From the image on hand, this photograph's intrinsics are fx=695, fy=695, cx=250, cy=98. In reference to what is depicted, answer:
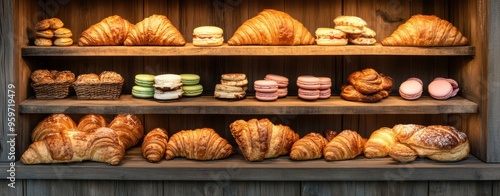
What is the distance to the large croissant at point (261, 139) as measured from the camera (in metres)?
Result: 4.00

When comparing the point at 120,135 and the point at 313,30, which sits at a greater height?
the point at 313,30

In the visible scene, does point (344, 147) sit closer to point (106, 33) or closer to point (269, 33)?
point (269, 33)

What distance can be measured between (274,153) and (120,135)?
957mm

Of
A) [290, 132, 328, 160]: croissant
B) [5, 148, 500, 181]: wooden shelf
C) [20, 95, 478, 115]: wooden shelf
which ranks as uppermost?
[20, 95, 478, 115]: wooden shelf

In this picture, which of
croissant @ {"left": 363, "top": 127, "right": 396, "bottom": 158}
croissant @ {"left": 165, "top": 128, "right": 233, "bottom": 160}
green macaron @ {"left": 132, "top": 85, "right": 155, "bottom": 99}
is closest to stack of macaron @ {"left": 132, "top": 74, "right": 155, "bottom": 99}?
green macaron @ {"left": 132, "top": 85, "right": 155, "bottom": 99}

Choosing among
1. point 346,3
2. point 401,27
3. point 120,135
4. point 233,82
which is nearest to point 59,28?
point 120,135

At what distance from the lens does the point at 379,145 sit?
412 centimetres

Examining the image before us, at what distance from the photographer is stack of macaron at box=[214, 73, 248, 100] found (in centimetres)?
417

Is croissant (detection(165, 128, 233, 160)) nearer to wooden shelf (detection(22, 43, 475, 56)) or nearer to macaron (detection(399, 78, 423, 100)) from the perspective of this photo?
wooden shelf (detection(22, 43, 475, 56))

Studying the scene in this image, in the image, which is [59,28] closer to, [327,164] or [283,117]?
[283,117]

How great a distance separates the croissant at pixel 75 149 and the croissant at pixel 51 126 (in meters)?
0.17

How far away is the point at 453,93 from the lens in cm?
427

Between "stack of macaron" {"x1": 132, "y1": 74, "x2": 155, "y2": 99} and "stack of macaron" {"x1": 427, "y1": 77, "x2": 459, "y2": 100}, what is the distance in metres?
1.71

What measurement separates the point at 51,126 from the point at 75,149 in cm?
34
